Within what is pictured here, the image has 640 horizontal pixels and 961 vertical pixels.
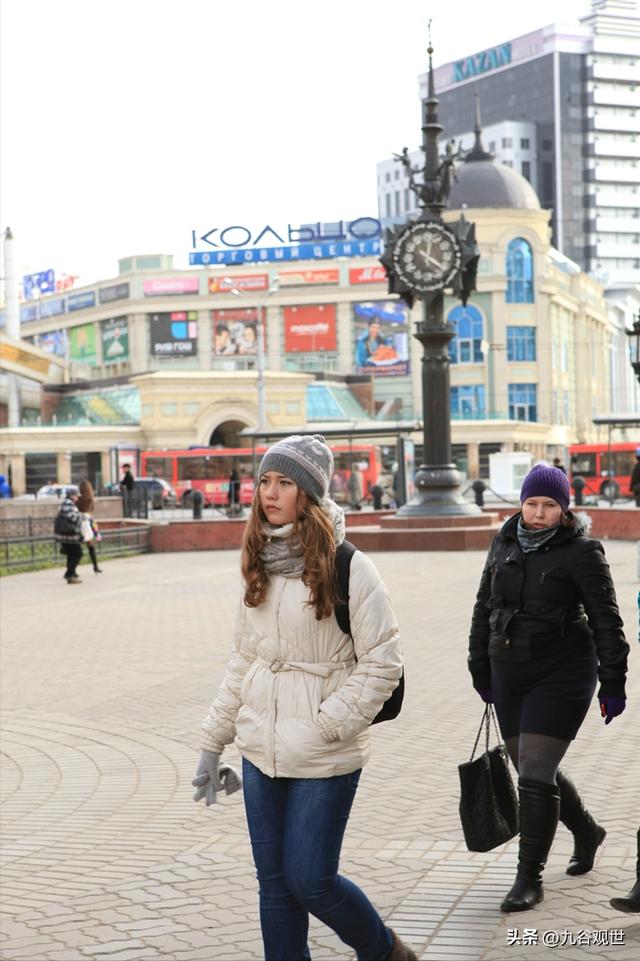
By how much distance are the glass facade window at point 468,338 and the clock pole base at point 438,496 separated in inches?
2370

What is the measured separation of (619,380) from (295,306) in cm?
4800

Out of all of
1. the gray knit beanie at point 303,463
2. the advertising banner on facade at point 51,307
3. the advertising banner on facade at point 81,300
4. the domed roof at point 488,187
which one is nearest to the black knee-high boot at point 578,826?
the gray knit beanie at point 303,463

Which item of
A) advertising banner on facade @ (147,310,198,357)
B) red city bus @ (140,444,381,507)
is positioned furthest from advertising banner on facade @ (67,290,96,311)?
red city bus @ (140,444,381,507)

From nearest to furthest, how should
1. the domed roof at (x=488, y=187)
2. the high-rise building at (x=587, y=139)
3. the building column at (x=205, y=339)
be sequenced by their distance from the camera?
1. the domed roof at (x=488, y=187)
2. the building column at (x=205, y=339)
3. the high-rise building at (x=587, y=139)

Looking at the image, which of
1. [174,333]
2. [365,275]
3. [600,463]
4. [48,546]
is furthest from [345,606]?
[174,333]

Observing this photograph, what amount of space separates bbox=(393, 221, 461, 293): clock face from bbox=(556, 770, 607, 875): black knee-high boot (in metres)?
22.8

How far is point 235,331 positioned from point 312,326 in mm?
5381

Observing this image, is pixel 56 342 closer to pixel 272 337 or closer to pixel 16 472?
pixel 272 337

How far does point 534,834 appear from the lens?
5074 mm

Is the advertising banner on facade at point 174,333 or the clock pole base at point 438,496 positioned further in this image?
the advertising banner on facade at point 174,333

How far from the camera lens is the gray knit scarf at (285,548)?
4062mm

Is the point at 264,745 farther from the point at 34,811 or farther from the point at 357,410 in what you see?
the point at 357,410

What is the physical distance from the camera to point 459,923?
4879mm

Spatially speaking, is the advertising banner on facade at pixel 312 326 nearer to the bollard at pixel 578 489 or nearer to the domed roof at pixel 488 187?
the domed roof at pixel 488 187
